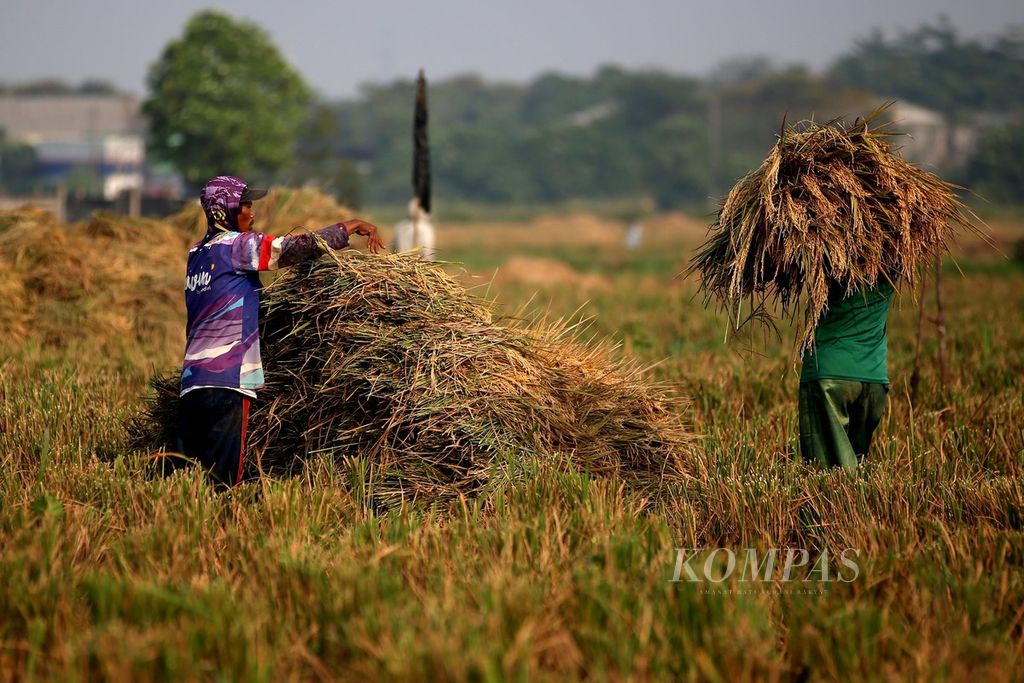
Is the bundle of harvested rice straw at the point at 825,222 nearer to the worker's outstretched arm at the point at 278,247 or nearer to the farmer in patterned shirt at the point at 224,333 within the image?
the worker's outstretched arm at the point at 278,247

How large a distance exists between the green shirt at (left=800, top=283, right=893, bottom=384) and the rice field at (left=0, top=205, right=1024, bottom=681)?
1.59 feet

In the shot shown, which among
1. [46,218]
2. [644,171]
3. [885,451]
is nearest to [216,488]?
[885,451]

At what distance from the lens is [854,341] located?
5.62m

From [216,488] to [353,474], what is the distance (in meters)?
0.63

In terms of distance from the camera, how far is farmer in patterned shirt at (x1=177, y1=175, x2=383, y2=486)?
5137mm

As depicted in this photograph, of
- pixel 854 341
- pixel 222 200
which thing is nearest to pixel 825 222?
pixel 854 341

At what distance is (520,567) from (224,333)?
1926mm

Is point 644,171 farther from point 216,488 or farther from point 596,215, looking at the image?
point 216,488

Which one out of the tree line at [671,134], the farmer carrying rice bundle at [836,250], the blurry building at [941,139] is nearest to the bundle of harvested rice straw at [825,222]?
the farmer carrying rice bundle at [836,250]

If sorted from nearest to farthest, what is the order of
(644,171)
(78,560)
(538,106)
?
(78,560)
(644,171)
(538,106)

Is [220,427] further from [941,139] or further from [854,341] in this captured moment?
[941,139]

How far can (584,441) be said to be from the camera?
562cm

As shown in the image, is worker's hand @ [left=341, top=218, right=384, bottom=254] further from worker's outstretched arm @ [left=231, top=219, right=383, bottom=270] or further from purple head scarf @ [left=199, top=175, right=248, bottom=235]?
purple head scarf @ [left=199, top=175, right=248, bottom=235]

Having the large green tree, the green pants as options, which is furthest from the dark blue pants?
the large green tree
